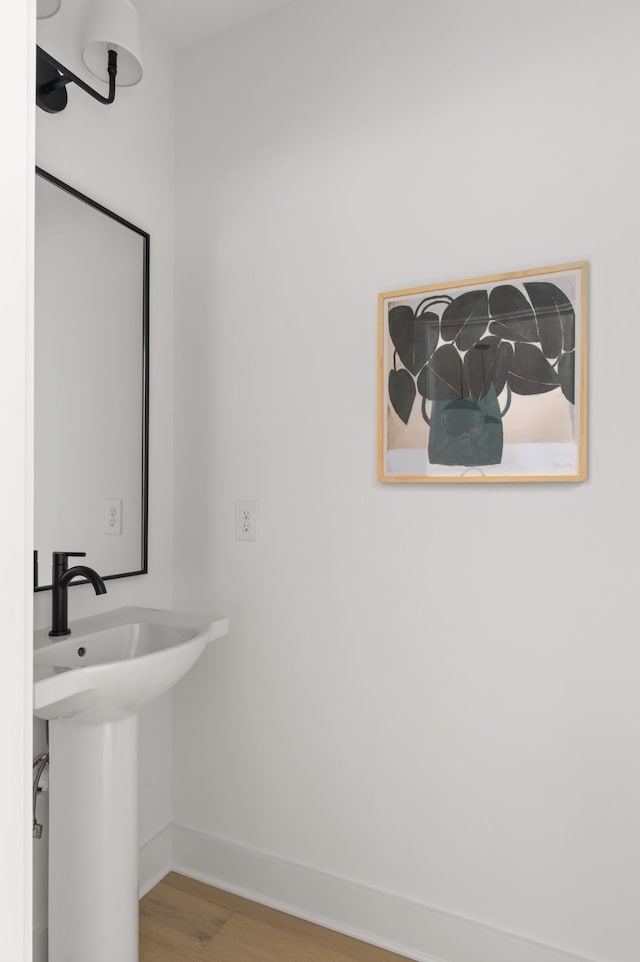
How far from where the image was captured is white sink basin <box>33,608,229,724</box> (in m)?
1.23

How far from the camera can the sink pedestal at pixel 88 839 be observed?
1426 millimetres

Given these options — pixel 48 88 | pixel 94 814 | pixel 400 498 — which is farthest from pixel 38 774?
pixel 48 88

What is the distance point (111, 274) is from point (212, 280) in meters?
0.31

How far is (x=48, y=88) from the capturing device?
1400mm

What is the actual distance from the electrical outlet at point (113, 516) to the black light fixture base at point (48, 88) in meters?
1.00

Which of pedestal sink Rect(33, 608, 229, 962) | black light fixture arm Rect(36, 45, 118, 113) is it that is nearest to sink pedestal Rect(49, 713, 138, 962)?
pedestal sink Rect(33, 608, 229, 962)

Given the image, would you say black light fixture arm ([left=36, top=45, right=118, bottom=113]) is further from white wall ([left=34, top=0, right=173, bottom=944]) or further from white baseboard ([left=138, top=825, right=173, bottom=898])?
white baseboard ([left=138, top=825, right=173, bottom=898])

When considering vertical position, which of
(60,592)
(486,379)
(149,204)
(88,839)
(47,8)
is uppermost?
(47,8)

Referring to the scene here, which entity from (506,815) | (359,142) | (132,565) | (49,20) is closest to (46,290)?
(49,20)

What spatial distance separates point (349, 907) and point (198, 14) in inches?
105

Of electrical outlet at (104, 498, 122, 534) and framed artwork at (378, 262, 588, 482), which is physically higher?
framed artwork at (378, 262, 588, 482)

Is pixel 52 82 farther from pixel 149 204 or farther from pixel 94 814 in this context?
pixel 94 814

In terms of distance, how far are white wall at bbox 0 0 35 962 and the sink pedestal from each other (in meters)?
0.63

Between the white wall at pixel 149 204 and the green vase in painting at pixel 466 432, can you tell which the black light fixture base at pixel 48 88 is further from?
the green vase in painting at pixel 466 432
